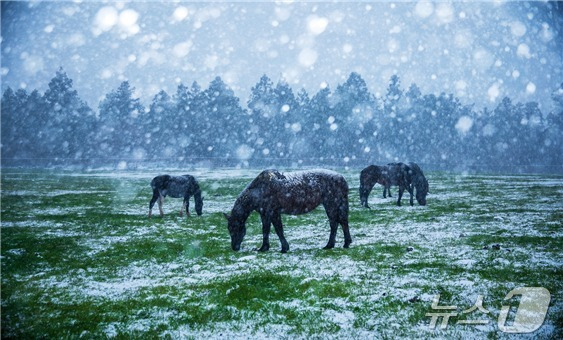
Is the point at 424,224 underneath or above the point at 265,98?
underneath

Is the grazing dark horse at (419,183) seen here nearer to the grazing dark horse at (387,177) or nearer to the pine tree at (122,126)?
the grazing dark horse at (387,177)

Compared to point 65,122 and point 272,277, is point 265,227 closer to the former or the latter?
point 272,277

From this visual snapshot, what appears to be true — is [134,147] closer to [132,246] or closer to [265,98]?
[265,98]

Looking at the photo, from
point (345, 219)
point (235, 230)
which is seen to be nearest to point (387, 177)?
point (345, 219)

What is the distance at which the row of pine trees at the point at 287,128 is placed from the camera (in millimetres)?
89688

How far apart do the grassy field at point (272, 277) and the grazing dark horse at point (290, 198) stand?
863 mm

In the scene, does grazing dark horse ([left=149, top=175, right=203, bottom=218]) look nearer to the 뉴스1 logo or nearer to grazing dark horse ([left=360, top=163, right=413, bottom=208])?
grazing dark horse ([left=360, top=163, right=413, bottom=208])

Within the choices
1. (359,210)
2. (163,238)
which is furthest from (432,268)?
A: (359,210)

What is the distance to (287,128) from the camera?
303 feet

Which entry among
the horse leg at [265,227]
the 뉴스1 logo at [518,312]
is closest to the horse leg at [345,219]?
the horse leg at [265,227]

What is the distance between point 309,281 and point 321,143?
83.1 metres

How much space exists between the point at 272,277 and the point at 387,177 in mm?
15634

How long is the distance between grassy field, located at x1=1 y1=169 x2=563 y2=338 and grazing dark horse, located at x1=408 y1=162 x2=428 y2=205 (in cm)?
466

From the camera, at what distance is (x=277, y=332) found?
17.3 ft
